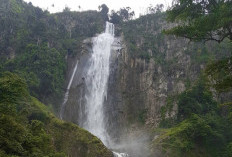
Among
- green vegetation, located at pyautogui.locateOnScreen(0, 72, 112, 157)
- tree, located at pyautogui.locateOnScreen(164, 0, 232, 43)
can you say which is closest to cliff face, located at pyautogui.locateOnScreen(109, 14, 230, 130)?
green vegetation, located at pyautogui.locateOnScreen(0, 72, 112, 157)

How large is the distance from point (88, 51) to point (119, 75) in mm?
7919

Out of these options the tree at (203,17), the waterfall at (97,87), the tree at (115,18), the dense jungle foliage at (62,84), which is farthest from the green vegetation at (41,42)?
the tree at (203,17)

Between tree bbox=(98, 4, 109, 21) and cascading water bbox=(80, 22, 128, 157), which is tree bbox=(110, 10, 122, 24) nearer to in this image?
tree bbox=(98, 4, 109, 21)

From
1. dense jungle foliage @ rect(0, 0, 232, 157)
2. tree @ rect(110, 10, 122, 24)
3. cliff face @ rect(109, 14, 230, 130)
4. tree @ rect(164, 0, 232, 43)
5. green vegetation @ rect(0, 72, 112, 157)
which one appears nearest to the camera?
tree @ rect(164, 0, 232, 43)

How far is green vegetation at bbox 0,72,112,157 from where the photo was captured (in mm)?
9405

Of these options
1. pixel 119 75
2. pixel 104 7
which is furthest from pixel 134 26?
pixel 119 75

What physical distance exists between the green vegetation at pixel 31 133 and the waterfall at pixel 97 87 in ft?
26.4

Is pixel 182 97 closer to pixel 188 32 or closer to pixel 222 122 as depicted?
pixel 222 122

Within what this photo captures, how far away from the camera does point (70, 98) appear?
32.0 m

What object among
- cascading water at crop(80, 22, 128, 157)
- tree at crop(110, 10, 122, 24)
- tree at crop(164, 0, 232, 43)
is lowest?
cascading water at crop(80, 22, 128, 157)

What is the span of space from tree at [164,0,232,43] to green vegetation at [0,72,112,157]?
739 centimetres

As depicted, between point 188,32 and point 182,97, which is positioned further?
point 182,97

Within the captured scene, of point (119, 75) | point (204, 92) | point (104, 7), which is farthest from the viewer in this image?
point (104, 7)

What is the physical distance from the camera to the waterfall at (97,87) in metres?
29.7
